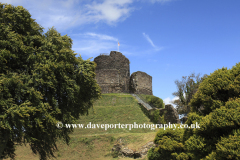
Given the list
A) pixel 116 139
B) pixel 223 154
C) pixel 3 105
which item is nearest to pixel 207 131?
pixel 223 154

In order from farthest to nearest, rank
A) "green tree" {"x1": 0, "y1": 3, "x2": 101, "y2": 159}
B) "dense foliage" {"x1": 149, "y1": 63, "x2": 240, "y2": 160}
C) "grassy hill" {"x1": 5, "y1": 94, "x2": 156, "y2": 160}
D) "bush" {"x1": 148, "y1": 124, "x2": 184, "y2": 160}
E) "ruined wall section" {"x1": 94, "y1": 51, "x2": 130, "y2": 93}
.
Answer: "ruined wall section" {"x1": 94, "y1": 51, "x2": 130, "y2": 93} < "grassy hill" {"x1": 5, "y1": 94, "x2": 156, "y2": 160} < "bush" {"x1": 148, "y1": 124, "x2": 184, "y2": 160} < "green tree" {"x1": 0, "y1": 3, "x2": 101, "y2": 159} < "dense foliage" {"x1": 149, "y1": 63, "x2": 240, "y2": 160}

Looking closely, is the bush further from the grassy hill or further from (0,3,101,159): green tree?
(0,3,101,159): green tree

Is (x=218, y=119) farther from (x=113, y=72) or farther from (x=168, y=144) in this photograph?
(x=113, y=72)

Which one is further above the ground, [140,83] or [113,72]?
[113,72]

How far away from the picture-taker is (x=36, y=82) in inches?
466

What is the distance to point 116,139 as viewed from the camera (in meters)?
20.9

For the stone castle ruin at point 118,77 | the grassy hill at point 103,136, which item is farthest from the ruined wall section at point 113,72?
the grassy hill at point 103,136

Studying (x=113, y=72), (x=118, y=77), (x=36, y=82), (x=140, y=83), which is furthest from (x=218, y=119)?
(x=140, y=83)

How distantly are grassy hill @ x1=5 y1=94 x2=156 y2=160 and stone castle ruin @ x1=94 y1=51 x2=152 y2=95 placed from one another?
32.9 ft

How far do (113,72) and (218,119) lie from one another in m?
34.3

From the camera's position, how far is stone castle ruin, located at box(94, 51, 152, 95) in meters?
40.6

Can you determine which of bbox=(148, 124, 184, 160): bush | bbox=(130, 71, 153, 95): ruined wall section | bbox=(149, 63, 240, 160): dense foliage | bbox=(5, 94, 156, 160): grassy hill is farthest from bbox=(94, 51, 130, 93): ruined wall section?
bbox=(149, 63, 240, 160): dense foliage

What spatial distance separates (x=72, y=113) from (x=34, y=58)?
4471 millimetres

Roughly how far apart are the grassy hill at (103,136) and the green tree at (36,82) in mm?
2492
